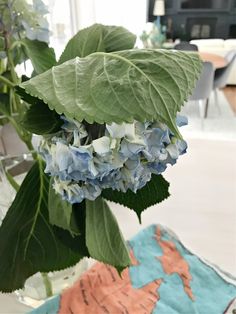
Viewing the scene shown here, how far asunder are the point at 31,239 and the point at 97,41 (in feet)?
0.58

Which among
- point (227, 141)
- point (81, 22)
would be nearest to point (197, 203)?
point (227, 141)

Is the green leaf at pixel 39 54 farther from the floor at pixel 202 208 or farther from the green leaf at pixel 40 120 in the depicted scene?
the floor at pixel 202 208

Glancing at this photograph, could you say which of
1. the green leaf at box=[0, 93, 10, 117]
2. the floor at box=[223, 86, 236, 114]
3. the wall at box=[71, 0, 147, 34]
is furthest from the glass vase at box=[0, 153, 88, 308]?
the floor at box=[223, 86, 236, 114]

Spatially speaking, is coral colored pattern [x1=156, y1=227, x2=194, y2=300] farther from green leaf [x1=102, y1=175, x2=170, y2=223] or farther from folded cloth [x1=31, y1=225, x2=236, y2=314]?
green leaf [x1=102, y1=175, x2=170, y2=223]

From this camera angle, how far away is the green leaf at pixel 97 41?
0.27 metres

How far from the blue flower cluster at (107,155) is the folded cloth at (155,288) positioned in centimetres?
23

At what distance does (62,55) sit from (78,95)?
0.32 feet

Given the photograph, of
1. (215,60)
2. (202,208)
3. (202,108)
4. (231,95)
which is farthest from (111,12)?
(202,208)

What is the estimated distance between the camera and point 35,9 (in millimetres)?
337

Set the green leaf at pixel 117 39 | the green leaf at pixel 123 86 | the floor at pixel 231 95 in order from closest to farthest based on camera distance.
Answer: the green leaf at pixel 123 86 → the green leaf at pixel 117 39 → the floor at pixel 231 95

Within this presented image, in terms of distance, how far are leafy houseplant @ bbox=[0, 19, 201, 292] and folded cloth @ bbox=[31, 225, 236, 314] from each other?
0.38 feet

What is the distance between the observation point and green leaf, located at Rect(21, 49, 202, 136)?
7.2 inches

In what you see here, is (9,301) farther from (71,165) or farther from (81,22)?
(81,22)

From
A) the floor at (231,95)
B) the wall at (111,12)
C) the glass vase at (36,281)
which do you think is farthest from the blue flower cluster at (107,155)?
the floor at (231,95)
